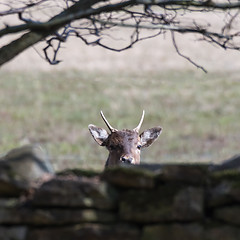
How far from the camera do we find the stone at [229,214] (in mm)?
5301

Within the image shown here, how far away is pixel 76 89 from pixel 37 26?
32.3 meters

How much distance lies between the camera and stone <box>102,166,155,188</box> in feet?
17.9

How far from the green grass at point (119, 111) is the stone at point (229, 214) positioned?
1518 cm

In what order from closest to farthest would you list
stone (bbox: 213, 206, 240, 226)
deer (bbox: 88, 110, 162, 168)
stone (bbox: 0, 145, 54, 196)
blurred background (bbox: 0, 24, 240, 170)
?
1. stone (bbox: 213, 206, 240, 226)
2. stone (bbox: 0, 145, 54, 196)
3. deer (bbox: 88, 110, 162, 168)
4. blurred background (bbox: 0, 24, 240, 170)

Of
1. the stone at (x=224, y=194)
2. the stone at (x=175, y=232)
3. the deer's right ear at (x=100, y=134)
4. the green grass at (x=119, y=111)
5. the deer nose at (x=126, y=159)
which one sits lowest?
the stone at (x=175, y=232)

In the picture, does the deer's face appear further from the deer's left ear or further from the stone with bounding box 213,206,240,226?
the stone with bounding box 213,206,240,226

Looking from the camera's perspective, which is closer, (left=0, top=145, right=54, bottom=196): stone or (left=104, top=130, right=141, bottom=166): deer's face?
(left=0, top=145, right=54, bottom=196): stone

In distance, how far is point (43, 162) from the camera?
5.89 m

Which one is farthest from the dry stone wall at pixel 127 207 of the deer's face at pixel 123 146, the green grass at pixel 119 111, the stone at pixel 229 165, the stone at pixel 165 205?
the green grass at pixel 119 111

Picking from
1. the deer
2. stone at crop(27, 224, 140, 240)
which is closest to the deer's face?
the deer

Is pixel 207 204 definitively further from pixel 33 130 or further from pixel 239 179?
pixel 33 130

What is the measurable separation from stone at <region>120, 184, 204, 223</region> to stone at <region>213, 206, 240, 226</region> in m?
0.13

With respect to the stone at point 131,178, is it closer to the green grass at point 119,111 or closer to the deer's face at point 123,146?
the deer's face at point 123,146

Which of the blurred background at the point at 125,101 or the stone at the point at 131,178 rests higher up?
the blurred background at the point at 125,101
